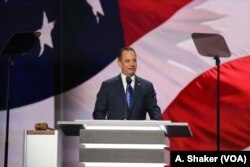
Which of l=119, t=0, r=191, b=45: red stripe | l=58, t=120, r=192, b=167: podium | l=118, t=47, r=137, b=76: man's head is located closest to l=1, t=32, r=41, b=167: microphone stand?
l=119, t=0, r=191, b=45: red stripe

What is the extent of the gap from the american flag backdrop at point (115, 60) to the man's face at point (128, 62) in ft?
4.29

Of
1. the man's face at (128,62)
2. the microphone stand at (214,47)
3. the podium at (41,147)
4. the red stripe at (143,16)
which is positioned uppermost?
the red stripe at (143,16)

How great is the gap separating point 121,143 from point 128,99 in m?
0.90

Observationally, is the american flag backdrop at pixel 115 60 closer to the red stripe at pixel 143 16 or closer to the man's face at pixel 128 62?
the red stripe at pixel 143 16

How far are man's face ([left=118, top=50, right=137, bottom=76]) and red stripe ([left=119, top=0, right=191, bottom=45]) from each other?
1367mm

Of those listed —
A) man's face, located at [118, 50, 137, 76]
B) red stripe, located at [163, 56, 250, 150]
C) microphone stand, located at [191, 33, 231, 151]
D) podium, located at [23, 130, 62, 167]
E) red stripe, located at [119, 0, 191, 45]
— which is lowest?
podium, located at [23, 130, 62, 167]

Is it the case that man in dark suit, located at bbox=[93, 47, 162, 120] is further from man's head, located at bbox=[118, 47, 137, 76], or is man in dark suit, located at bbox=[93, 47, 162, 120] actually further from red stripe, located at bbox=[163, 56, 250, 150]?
red stripe, located at bbox=[163, 56, 250, 150]

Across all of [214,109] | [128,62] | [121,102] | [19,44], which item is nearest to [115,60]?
[19,44]

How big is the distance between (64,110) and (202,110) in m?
1.62

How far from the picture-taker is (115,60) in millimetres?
6074

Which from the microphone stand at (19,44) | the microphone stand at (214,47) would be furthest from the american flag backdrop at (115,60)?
the microphone stand at (19,44)

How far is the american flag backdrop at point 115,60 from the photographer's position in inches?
234

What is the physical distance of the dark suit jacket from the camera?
4.56 m

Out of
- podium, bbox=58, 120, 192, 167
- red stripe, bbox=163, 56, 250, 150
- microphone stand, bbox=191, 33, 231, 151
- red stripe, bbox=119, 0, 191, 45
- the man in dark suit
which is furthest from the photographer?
red stripe, bbox=119, 0, 191, 45
